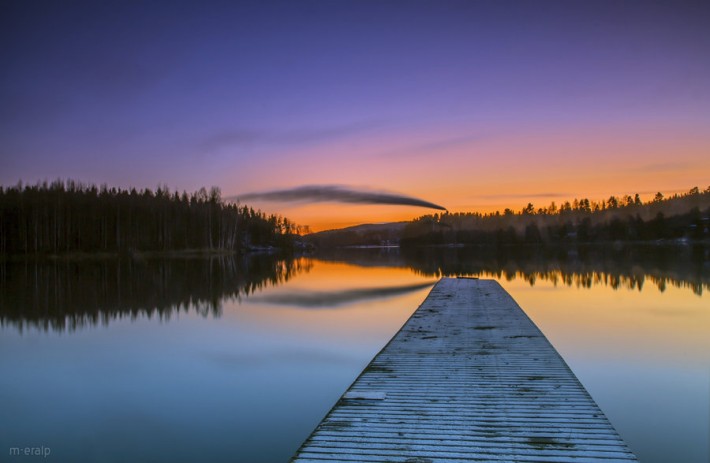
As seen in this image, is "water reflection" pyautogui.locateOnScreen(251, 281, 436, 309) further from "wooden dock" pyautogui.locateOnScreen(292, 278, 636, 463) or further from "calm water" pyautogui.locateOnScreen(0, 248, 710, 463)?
"wooden dock" pyautogui.locateOnScreen(292, 278, 636, 463)

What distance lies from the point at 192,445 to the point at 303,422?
1599 millimetres

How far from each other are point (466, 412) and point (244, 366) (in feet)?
20.1

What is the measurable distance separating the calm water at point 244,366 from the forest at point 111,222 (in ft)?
167

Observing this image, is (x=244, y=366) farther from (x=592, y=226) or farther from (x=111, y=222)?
(x=592, y=226)

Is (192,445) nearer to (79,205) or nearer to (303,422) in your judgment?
(303,422)

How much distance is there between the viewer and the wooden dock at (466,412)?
14.9 ft

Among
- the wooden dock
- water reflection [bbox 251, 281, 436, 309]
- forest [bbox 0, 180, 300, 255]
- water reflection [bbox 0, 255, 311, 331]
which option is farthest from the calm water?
forest [bbox 0, 180, 300, 255]

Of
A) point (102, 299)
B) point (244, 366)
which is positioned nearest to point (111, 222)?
point (102, 299)

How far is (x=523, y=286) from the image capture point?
2561cm

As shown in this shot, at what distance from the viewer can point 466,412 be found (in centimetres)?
A: 554

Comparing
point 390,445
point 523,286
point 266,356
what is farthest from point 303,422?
point 523,286

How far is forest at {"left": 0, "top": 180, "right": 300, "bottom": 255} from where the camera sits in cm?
6400

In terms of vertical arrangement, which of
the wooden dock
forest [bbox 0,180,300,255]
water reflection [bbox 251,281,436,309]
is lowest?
water reflection [bbox 251,281,436,309]

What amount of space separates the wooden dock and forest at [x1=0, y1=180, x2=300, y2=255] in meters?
68.9
